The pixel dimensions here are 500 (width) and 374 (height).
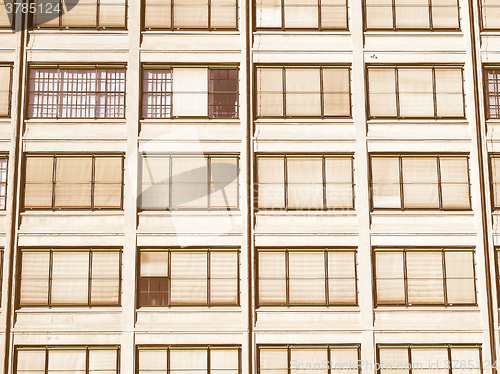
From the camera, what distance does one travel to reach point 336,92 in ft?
69.1

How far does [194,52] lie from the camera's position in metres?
21.0

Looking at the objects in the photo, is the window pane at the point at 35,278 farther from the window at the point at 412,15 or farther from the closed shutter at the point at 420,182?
the window at the point at 412,15

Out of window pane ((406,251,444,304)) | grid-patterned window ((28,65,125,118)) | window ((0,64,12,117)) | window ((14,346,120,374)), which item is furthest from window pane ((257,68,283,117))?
window ((14,346,120,374))

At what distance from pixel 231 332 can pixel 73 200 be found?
306 inches

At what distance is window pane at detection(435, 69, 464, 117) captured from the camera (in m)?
20.9

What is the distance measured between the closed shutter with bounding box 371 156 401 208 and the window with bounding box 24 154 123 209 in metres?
9.79

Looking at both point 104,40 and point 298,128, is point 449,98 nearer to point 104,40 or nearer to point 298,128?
point 298,128

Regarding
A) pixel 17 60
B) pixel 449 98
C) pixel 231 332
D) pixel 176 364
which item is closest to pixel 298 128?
pixel 449 98

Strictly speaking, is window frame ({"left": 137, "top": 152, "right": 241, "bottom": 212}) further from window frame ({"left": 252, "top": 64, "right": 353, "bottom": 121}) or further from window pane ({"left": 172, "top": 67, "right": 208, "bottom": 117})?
window frame ({"left": 252, "top": 64, "right": 353, "bottom": 121})

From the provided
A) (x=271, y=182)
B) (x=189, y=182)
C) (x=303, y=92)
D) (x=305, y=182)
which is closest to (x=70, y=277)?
(x=189, y=182)

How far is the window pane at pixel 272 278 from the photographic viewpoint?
64.9 feet

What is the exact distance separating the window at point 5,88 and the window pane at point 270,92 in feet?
31.9

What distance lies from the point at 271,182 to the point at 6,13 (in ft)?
40.7

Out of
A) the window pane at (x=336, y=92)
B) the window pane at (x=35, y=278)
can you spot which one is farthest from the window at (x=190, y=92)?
the window pane at (x=35, y=278)
